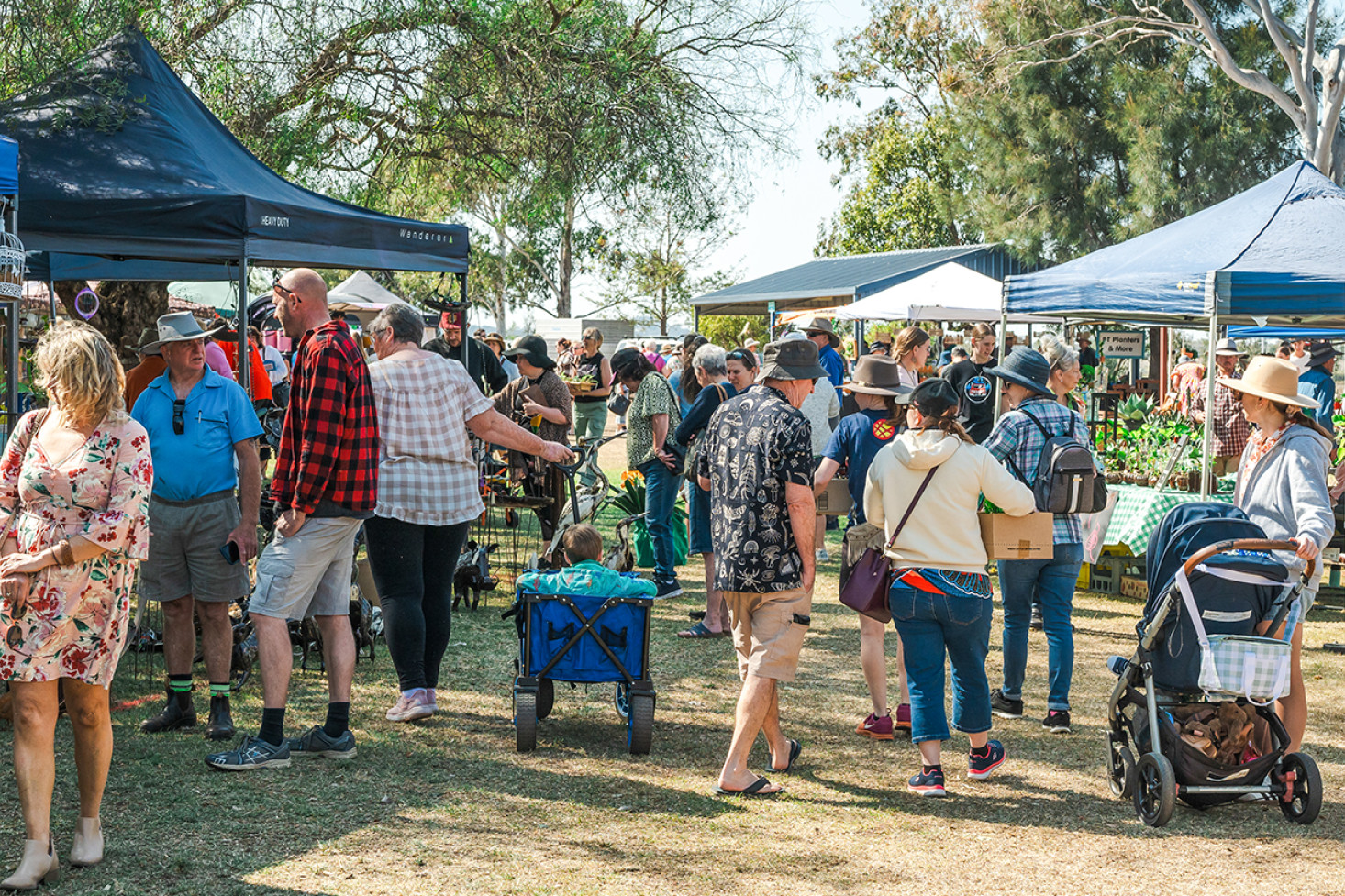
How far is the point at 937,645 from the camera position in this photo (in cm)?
494

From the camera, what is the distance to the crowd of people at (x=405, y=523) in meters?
3.81

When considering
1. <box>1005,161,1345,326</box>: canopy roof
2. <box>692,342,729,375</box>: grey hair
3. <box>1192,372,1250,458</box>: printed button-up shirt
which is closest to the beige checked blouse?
<box>692,342,729,375</box>: grey hair

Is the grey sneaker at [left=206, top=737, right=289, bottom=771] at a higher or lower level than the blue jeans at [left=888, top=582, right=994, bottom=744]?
lower

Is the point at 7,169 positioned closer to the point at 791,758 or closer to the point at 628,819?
the point at 628,819

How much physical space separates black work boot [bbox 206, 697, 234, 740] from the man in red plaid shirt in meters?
0.36

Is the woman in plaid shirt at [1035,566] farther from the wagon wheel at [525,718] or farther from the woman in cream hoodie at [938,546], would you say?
the wagon wheel at [525,718]

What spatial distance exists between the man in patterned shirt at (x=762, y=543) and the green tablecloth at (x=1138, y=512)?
5022 mm

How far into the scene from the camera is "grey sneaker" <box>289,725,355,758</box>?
5.27m

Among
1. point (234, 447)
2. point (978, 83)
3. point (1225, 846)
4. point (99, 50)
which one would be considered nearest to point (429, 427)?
point (234, 447)

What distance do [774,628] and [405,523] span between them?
1754mm

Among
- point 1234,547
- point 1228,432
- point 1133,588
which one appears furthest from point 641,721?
point 1228,432

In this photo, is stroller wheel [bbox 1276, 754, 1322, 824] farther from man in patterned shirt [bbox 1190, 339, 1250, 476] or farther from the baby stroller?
man in patterned shirt [bbox 1190, 339, 1250, 476]

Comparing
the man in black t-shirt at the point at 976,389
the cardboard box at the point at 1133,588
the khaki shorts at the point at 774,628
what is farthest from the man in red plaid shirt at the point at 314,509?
the cardboard box at the point at 1133,588

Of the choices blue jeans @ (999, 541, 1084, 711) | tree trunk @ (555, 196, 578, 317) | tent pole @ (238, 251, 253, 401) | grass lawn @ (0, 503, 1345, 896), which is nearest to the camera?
grass lawn @ (0, 503, 1345, 896)
